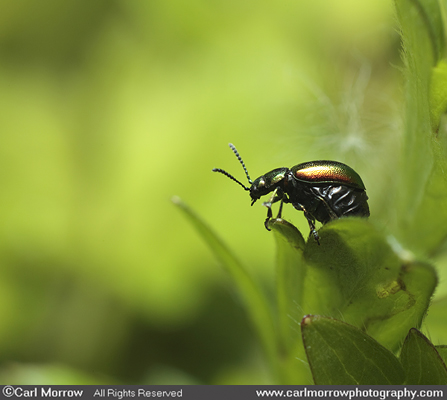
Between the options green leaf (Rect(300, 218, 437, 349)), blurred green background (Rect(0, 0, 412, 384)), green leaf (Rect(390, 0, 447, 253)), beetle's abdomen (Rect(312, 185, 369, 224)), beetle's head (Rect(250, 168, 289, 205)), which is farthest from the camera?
blurred green background (Rect(0, 0, 412, 384))

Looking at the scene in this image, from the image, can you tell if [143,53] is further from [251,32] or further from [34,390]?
[34,390]

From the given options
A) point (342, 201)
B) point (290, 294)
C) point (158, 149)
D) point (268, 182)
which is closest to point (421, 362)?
point (290, 294)

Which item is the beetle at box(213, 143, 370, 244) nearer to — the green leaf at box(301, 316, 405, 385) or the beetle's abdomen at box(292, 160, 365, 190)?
the beetle's abdomen at box(292, 160, 365, 190)

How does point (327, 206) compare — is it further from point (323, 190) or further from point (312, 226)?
point (312, 226)

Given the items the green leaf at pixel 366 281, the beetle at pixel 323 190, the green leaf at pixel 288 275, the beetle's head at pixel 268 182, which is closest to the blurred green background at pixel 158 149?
the beetle's head at pixel 268 182

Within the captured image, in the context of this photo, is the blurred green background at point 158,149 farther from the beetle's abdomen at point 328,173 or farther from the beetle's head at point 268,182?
the beetle's abdomen at point 328,173

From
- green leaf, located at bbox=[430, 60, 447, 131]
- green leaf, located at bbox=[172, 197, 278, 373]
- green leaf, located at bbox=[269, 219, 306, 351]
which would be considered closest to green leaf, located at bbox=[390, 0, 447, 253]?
green leaf, located at bbox=[430, 60, 447, 131]
